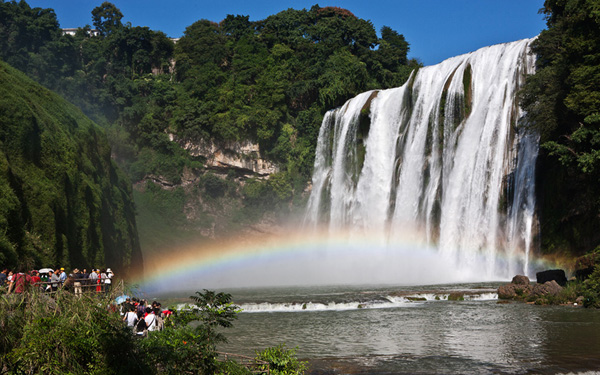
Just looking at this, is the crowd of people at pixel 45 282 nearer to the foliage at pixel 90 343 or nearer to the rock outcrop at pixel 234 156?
the foliage at pixel 90 343

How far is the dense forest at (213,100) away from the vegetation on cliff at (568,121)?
33.9 metres

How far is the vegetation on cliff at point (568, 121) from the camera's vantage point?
26922 millimetres

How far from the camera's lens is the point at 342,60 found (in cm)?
7169

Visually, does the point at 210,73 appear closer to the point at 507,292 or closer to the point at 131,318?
the point at 507,292

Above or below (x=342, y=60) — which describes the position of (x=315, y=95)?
below

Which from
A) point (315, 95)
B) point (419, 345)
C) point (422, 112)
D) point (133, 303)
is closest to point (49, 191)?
point (133, 303)

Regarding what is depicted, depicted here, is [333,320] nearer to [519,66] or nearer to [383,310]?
[383,310]

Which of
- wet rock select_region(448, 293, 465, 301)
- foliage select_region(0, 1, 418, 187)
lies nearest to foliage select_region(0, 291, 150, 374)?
wet rock select_region(448, 293, 465, 301)

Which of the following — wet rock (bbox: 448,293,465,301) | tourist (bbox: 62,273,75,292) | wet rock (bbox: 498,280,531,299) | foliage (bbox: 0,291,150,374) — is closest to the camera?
foliage (bbox: 0,291,150,374)

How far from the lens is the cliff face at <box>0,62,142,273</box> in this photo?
81.1ft

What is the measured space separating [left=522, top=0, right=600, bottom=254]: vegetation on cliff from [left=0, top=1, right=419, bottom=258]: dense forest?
33905mm

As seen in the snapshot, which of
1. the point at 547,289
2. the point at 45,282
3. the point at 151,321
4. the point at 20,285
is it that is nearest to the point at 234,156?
the point at 547,289

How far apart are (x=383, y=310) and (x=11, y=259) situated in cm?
1472

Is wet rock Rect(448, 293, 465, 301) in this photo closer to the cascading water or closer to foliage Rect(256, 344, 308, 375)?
the cascading water
